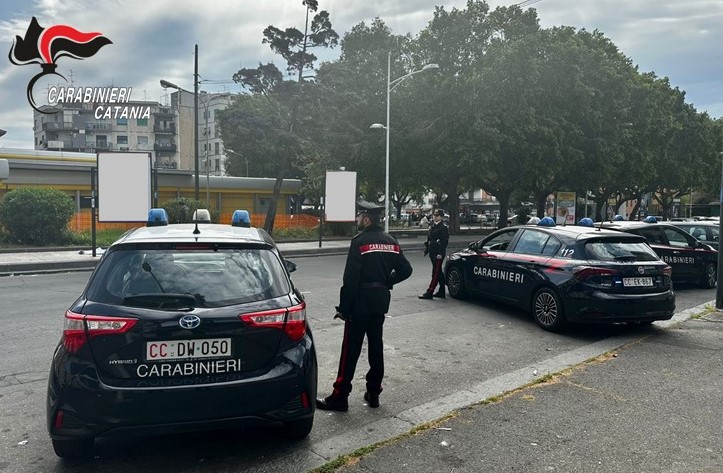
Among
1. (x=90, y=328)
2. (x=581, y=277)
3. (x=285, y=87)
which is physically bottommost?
A: (x=581, y=277)

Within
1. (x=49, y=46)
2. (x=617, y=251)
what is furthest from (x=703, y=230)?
(x=49, y=46)

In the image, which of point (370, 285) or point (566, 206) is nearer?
point (370, 285)

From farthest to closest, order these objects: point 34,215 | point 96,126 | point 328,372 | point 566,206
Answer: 1. point 96,126
2. point 566,206
3. point 34,215
4. point 328,372

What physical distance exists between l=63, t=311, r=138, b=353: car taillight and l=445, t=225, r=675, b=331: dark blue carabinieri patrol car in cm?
574

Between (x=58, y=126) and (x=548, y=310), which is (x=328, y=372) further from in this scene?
(x=58, y=126)

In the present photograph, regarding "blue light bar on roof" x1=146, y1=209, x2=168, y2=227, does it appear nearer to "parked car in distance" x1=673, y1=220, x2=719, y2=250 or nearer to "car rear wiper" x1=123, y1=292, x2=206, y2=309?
"car rear wiper" x1=123, y1=292, x2=206, y2=309

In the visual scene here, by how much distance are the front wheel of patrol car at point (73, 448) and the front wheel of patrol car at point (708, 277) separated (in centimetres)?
1221

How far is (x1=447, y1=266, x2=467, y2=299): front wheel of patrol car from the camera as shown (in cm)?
1000

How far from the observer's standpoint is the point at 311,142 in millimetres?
30000

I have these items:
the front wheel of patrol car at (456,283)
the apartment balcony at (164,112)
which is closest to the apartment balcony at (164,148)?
the apartment balcony at (164,112)

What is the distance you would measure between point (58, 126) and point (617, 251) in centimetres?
9504

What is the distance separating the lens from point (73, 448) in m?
3.62

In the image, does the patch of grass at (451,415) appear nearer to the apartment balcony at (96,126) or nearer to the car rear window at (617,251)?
the car rear window at (617,251)

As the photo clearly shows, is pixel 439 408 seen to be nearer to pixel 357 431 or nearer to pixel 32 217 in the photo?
pixel 357 431
